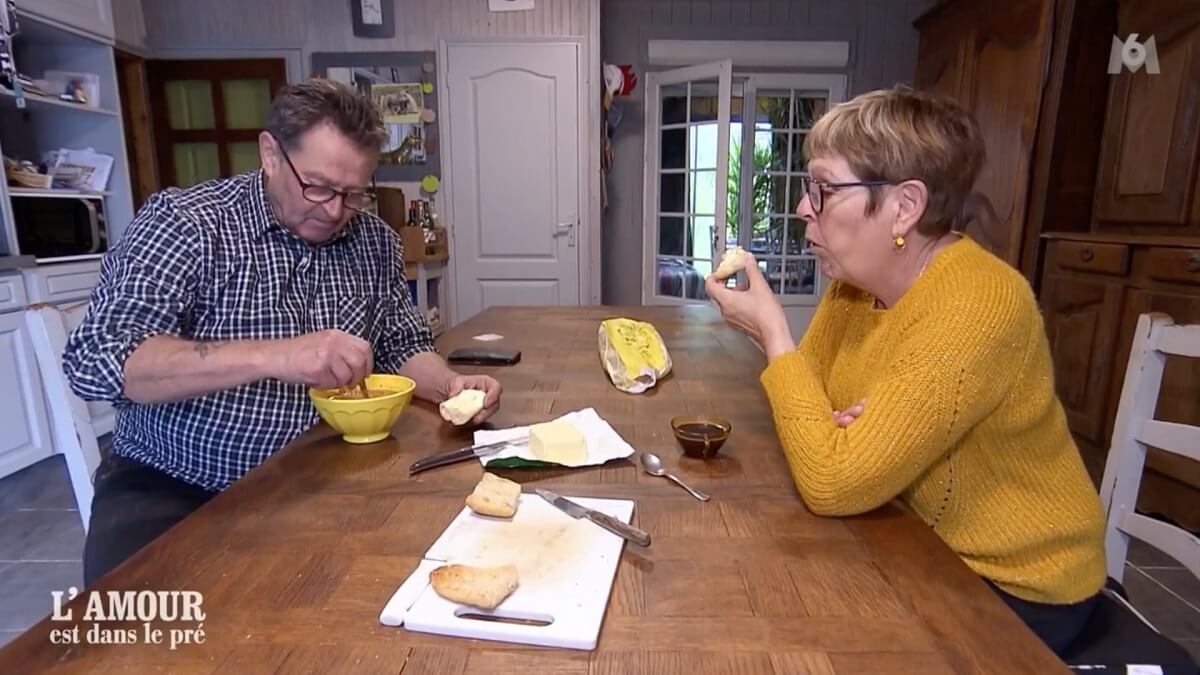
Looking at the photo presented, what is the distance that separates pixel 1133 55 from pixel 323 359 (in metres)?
3.23

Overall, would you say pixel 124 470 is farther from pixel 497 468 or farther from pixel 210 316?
pixel 497 468

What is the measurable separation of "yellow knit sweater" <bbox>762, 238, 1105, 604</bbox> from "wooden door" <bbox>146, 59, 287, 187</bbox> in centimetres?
414

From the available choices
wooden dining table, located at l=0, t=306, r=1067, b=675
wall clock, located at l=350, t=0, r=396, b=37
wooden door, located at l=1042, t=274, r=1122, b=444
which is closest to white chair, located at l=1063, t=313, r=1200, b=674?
wooden dining table, located at l=0, t=306, r=1067, b=675

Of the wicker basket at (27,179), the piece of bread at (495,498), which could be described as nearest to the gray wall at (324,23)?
the wicker basket at (27,179)

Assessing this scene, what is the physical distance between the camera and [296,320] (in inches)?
47.6

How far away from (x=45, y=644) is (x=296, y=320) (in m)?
0.74

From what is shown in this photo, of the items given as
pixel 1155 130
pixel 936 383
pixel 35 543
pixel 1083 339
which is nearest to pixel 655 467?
pixel 936 383

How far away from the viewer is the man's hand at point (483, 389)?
3.46 feet

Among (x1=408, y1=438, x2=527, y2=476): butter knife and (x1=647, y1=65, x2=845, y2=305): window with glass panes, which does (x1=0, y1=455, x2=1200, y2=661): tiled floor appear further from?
(x1=647, y1=65, x2=845, y2=305): window with glass panes

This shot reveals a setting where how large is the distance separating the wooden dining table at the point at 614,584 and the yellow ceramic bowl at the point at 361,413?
0.03m

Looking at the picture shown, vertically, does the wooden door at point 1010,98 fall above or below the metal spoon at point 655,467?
above

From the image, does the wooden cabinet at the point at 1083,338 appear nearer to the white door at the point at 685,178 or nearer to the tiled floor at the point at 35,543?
the white door at the point at 685,178

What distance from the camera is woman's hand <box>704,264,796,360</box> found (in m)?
0.98

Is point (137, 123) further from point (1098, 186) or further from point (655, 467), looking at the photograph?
point (1098, 186)
